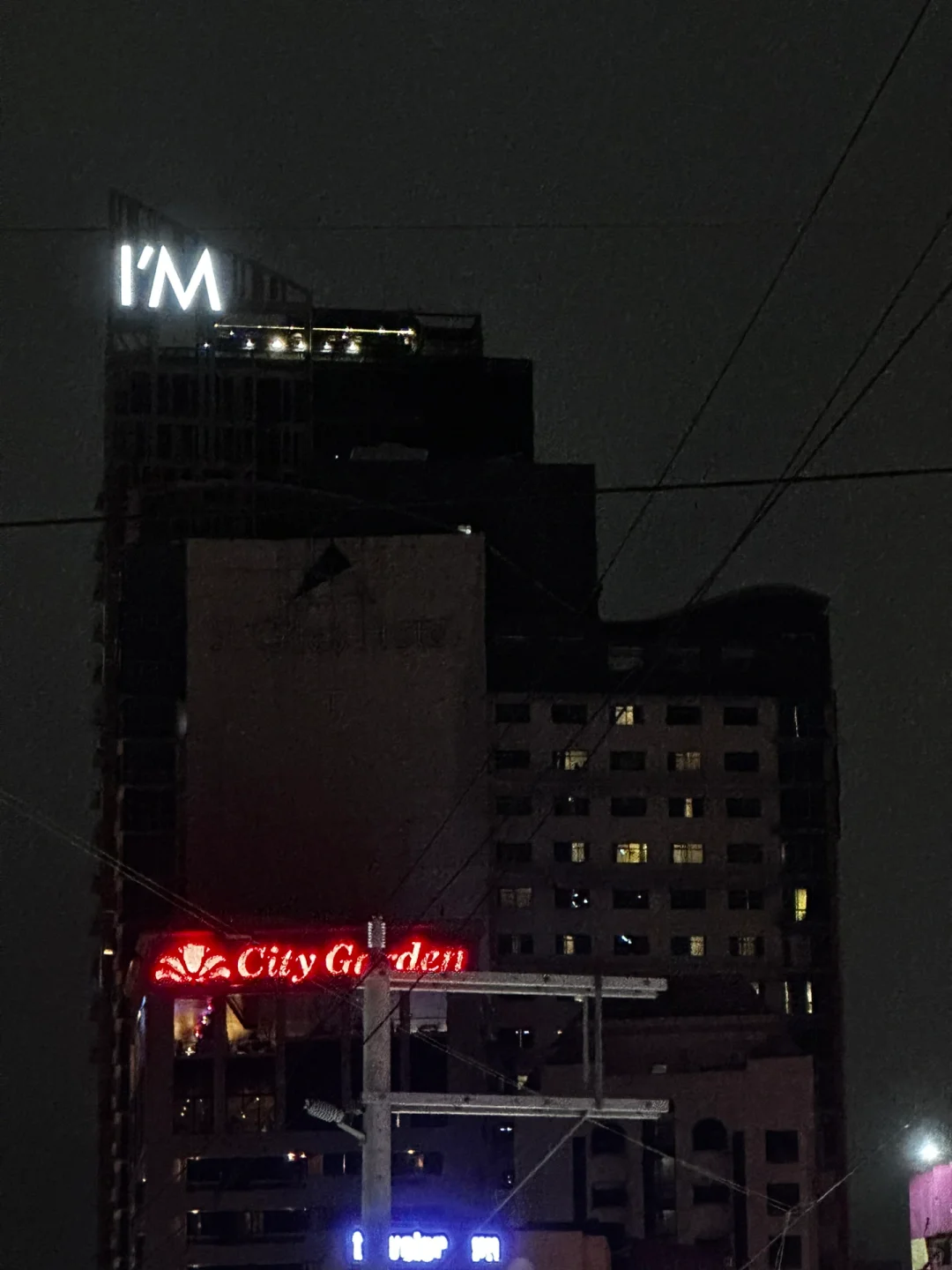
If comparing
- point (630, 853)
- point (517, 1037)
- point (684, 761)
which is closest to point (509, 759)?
point (630, 853)

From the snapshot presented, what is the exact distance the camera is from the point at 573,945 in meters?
128

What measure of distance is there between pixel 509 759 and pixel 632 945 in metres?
12.6

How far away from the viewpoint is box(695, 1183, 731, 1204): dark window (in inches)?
4429

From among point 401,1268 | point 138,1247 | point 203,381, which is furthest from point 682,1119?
point 203,381

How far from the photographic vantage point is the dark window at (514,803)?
426 ft

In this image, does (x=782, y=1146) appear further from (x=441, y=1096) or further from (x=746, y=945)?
(x=441, y=1096)

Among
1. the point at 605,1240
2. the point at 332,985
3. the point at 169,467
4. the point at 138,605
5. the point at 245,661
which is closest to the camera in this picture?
the point at 605,1240

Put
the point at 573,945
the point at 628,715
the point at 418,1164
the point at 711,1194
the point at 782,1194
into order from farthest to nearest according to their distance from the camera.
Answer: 1. the point at 628,715
2. the point at 573,945
3. the point at 711,1194
4. the point at 782,1194
5. the point at 418,1164

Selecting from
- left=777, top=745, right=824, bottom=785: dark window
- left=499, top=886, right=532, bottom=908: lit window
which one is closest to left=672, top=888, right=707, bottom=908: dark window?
left=499, top=886, right=532, bottom=908: lit window

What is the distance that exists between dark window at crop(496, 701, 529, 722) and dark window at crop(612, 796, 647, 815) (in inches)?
280

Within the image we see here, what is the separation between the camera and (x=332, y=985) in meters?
102

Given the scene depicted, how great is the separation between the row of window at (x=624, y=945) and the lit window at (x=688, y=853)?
441cm

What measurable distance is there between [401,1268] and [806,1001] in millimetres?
59348

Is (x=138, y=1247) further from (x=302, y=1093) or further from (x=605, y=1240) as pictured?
(x=605, y=1240)
